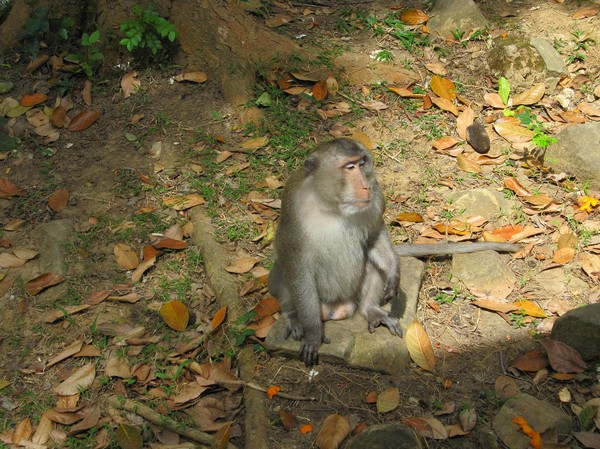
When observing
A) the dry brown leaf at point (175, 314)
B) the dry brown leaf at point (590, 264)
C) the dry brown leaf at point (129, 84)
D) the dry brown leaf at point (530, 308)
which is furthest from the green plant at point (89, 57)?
the dry brown leaf at point (590, 264)

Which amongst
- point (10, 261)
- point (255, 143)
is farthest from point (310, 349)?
point (10, 261)

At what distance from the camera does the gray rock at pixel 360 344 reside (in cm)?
373

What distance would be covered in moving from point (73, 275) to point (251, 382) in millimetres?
1555

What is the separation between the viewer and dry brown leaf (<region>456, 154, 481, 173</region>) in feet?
16.8

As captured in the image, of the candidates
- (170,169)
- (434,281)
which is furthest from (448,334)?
(170,169)

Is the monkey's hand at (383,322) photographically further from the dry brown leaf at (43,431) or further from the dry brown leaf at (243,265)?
the dry brown leaf at (43,431)

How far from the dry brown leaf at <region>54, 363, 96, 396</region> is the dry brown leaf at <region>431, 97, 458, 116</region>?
11.7 feet

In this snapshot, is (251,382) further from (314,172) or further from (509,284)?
(509,284)

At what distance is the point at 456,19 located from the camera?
6246 mm

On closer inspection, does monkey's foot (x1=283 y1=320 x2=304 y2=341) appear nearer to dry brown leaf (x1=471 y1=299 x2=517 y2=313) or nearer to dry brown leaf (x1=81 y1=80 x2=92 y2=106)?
dry brown leaf (x1=471 y1=299 x2=517 y2=313)

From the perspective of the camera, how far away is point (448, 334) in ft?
13.2

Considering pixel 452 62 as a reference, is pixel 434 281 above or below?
below

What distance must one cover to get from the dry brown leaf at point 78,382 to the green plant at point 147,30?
8.99 ft

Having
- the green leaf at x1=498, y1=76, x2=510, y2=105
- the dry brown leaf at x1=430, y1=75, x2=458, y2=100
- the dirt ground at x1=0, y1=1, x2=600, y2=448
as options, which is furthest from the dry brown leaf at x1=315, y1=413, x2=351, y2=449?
Result: the green leaf at x1=498, y1=76, x2=510, y2=105
